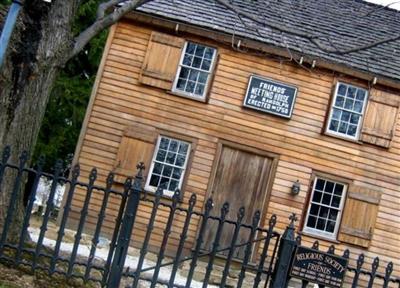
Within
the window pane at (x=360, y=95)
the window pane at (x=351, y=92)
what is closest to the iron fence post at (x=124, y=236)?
the window pane at (x=351, y=92)

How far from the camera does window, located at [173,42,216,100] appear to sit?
43.0 feet

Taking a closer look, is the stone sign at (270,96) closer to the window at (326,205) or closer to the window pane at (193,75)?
the window pane at (193,75)

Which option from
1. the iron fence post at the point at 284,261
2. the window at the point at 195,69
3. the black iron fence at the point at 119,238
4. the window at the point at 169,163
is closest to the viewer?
the black iron fence at the point at 119,238

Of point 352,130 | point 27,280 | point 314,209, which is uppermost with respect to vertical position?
point 352,130

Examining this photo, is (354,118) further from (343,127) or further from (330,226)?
(330,226)

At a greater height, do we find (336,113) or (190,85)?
(336,113)

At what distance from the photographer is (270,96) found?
12883 millimetres

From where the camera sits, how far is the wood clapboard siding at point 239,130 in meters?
12.7

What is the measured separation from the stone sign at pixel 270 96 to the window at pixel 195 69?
1125 millimetres

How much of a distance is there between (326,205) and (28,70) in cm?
892

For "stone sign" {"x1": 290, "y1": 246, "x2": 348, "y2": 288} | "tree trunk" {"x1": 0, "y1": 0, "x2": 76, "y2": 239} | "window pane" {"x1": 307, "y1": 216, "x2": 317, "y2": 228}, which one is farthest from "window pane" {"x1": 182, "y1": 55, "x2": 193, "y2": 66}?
"stone sign" {"x1": 290, "y1": 246, "x2": 348, "y2": 288}

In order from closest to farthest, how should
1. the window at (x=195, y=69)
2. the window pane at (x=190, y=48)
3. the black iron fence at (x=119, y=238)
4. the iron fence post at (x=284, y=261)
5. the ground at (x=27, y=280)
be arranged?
the ground at (x=27, y=280), the black iron fence at (x=119, y=238), the iron fence post at (x=284, y=261), the window at (x=195, y=69), the window pane at (x=190, y=48)

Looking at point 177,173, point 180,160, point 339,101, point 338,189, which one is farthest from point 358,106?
point 177,173

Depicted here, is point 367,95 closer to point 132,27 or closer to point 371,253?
point 371,253
